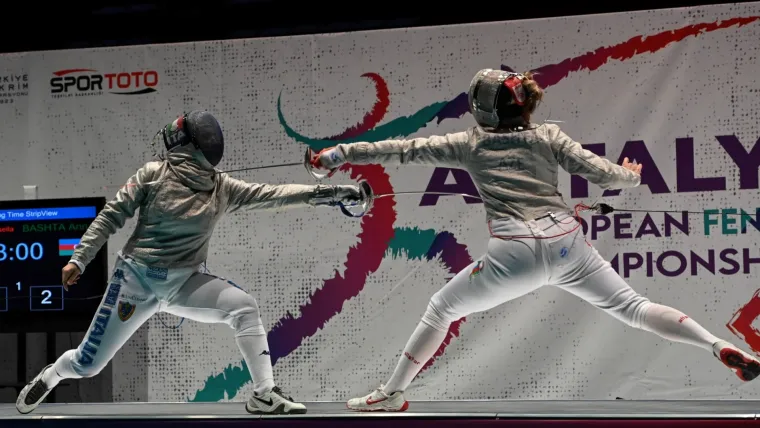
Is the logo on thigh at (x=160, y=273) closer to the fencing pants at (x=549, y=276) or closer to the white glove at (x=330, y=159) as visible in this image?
the white glove at (x=330, y=159)

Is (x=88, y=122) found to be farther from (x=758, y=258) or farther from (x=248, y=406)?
(x=758, y=258)

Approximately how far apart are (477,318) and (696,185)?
127cm

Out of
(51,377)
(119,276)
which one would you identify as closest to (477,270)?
(119,276)

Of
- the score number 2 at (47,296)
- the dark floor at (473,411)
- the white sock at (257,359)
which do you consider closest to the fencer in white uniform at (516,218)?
the dark floor at (473,411)

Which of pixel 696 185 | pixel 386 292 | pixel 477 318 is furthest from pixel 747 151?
pixel 386 292

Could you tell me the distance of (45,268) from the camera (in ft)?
15.0

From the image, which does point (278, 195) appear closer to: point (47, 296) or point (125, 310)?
point (125, 310)

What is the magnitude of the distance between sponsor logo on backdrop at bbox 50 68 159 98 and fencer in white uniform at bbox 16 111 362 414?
1555mm

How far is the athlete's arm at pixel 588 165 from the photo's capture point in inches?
123

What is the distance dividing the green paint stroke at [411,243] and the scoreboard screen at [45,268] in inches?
58.7

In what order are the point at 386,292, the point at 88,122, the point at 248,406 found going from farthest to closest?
the point at 88,122 → the point at 386,292 → the point at 248,406

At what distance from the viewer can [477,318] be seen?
4.60 metres

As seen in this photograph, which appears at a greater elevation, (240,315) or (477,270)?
(477,270)

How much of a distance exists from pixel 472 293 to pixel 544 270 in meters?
0.26
